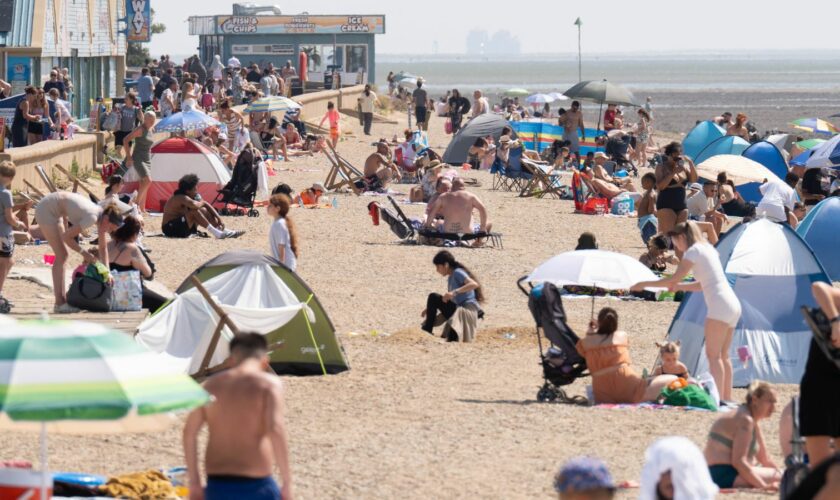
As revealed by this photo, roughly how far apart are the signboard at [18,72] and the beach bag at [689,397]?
22.3 meters

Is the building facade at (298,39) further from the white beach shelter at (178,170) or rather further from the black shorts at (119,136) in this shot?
the white beach shelter at (178,170)

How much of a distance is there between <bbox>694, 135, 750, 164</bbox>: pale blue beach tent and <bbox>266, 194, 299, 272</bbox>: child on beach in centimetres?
1564

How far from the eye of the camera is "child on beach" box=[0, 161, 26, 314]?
1247 centimetres

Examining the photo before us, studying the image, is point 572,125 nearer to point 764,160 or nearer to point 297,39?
point 764,160

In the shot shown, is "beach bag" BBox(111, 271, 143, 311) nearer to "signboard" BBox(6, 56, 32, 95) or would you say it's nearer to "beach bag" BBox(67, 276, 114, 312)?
"beach bag" BBox(67, 276, 114, 312)

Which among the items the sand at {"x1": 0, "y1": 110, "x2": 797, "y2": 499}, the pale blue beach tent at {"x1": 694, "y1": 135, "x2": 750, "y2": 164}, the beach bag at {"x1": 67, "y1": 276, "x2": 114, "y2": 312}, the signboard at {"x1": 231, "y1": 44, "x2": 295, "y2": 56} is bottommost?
the sand at {"x1": 0, "y1": 110, "x2": 797, "y2": 499}

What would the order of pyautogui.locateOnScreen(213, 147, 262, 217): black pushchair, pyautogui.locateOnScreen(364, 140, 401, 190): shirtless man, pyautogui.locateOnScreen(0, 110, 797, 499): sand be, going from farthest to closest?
pyautogui.locateOnScreen(364, 140, 401, 190): shirtless man
pyautogui.locateOnScreen(213, 147, 262, 217): black pushchair
pyautogui.locateOnScreen(0, 110, 797, 499): sand

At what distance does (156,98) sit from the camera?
111 ft

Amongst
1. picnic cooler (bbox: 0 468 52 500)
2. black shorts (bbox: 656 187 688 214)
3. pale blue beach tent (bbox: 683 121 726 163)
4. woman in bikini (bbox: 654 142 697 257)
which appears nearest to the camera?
picnic cooler (bbox: 0 468 52 500)

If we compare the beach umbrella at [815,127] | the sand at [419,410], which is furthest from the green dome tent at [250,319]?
the beach umbrella at [815,127]

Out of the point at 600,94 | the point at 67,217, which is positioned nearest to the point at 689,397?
the point at 67,217

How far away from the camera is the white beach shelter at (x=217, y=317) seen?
37.3 ft

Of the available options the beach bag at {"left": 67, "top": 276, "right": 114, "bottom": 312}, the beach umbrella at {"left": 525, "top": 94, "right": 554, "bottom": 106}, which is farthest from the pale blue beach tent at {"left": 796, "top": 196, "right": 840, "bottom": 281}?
the beach umbrella at {"left": 525, "top": 94, "right": 554, "bottom": 106}

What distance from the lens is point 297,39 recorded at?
7100 cm
